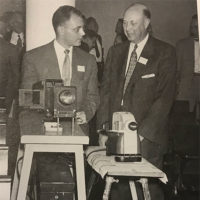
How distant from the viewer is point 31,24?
2.18 m

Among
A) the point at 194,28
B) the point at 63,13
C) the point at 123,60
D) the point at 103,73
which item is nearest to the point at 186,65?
the point at 194,28

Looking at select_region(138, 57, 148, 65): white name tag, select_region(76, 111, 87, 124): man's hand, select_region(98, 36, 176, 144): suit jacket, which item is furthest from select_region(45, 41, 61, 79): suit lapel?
select_region(138, 57, 148, 65): white name tag

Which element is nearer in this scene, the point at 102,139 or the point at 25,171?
the point at 25,171

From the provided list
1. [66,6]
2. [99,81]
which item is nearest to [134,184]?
[99,81]

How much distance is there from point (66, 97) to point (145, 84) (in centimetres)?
55

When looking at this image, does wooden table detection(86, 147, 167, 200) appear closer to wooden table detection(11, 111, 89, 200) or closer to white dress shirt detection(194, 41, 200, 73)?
wooden table detection(11, 111, 89, 200)

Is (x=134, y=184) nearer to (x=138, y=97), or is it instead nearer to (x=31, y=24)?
(x=138, y=97)

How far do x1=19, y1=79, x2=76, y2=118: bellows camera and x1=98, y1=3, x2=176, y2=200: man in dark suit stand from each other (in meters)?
0.46

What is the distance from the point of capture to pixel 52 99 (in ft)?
5.92

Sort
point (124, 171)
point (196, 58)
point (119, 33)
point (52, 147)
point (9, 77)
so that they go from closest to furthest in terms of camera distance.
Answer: point (124, 171) → point (52, 147) → point (9, 77) → point (196, 58) → point (119, 33)

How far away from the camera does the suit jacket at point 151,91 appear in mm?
2168

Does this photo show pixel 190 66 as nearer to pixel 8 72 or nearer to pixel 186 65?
pixel 186 65

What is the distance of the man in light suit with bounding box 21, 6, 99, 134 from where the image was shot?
211 centimetres

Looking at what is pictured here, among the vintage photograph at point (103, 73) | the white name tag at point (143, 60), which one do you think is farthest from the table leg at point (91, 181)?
the white name tag at point (143, 60)
